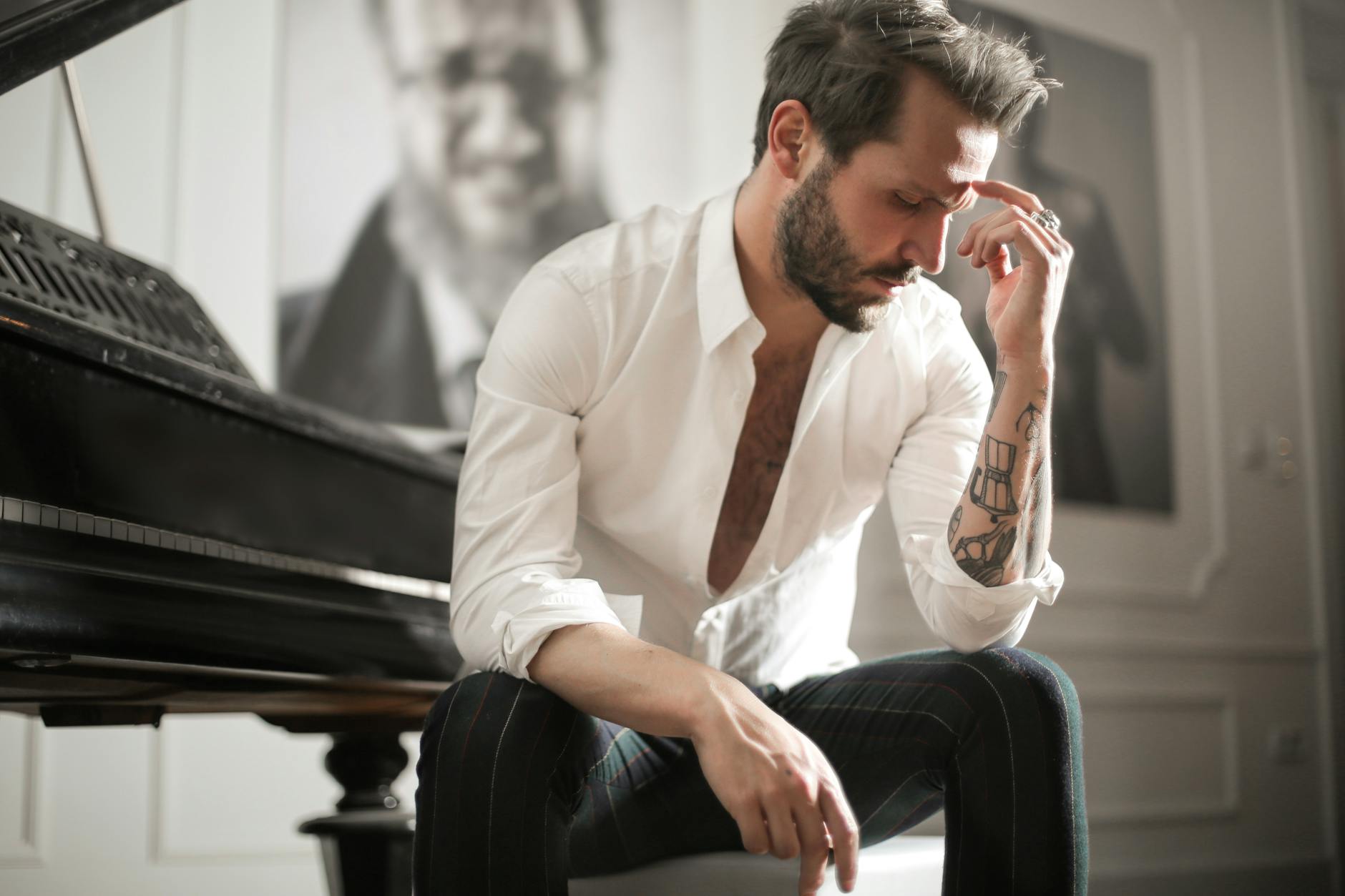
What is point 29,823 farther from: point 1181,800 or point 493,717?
point 1181,800

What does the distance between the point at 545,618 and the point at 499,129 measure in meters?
2.00

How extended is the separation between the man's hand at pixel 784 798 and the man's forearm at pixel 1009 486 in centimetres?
29

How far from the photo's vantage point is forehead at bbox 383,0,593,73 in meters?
2.64

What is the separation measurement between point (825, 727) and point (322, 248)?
1.82 meters

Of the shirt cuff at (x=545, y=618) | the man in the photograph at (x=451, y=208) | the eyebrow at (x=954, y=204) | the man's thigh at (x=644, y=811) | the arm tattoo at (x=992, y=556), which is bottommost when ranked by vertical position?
the man's thigh at (x=644, y=811)

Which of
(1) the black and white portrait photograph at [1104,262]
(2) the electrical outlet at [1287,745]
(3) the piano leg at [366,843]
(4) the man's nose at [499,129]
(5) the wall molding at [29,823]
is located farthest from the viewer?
(2) the electrical outlet at [1287,745]

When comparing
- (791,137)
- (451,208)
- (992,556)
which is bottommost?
(992,556)

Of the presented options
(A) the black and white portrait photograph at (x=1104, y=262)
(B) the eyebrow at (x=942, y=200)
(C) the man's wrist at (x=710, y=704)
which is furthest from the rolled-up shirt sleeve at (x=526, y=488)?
(A) the black and white portrait photograph at (x=1104, y=262)

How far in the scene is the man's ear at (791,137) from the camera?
1.20m

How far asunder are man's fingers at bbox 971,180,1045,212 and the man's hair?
2.4 inches

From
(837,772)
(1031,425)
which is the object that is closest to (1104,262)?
(1031,425)

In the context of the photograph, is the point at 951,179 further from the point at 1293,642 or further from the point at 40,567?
the point at 1293,642

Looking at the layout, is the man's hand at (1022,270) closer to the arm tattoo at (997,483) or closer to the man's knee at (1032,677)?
the arm tattoo at (997,483)

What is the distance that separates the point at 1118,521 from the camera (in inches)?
133
